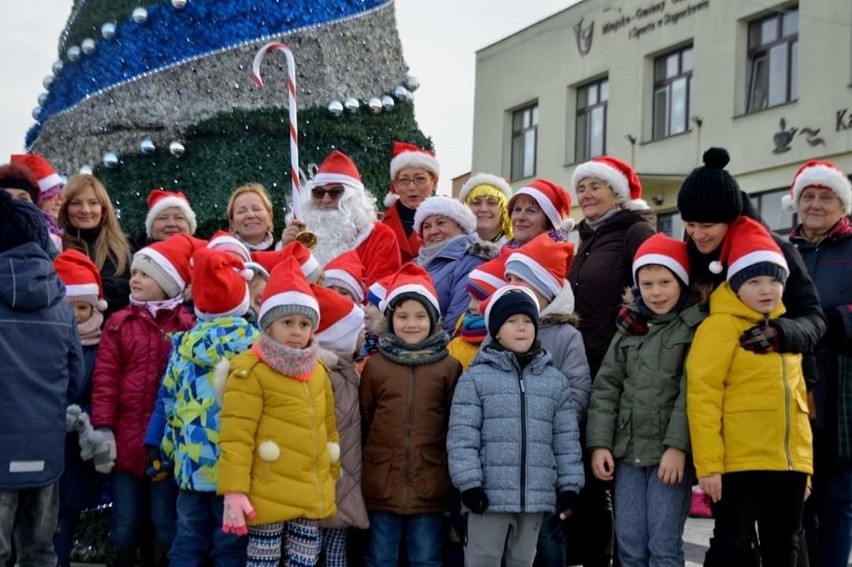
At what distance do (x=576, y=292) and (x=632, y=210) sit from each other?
1.73ft

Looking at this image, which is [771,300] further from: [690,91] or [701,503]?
[690,91]

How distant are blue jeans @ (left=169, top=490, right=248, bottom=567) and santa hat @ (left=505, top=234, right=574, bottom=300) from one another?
1.74 meters

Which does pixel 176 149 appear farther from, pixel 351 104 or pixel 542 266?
pixel 542 266

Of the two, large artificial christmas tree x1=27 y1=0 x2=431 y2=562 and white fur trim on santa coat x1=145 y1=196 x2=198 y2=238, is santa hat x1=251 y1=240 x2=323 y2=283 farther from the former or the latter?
large artificial christmas tree x1=27 y1=0 x2=431 y2=562

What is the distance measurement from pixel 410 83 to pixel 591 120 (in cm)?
1814

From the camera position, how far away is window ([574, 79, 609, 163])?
78.1 ft

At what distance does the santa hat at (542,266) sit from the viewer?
15.2 feet

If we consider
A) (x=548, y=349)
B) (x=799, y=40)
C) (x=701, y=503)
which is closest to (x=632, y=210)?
(x=548, y=349)

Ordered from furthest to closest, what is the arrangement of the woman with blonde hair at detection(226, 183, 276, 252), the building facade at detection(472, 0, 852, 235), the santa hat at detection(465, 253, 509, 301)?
the building facade at detection(472, 0, 852, 235)
the woman with blonde hair at detection(226, 183, 276, 252)
the santa hat at detection(465, 253, 509, 301)

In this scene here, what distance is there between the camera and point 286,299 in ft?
13.9

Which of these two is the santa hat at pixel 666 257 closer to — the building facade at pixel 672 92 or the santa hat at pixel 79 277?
the santa hat at pixel 79 277

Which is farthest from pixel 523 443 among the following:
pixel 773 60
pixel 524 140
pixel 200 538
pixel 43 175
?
pixel 524 140

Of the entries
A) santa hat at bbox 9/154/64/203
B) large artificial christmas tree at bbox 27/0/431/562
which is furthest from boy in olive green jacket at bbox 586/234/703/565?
santa hat at bbox 9/154/64/203

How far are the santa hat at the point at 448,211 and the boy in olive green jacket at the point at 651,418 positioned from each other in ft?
4.85
